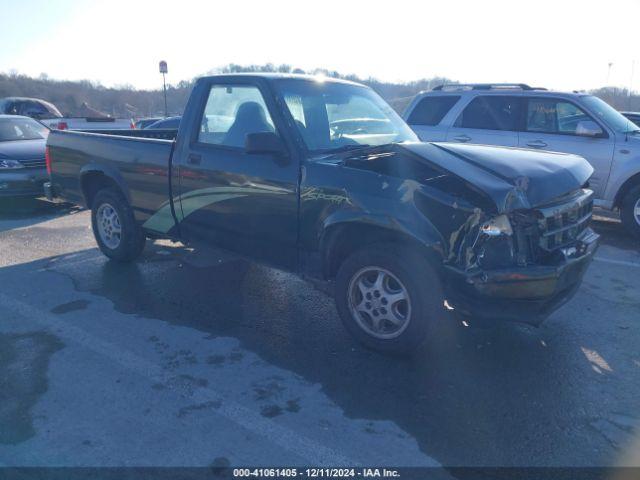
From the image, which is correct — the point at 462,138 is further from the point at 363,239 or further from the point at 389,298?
the point at 389,298

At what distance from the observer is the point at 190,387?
3.59 metres

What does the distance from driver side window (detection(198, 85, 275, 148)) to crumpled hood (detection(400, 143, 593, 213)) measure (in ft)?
4.52

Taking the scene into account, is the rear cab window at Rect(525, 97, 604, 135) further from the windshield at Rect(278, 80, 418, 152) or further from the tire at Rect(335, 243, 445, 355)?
the tire at Rect(335, 243, 445, 355)

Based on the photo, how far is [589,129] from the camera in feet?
24.5

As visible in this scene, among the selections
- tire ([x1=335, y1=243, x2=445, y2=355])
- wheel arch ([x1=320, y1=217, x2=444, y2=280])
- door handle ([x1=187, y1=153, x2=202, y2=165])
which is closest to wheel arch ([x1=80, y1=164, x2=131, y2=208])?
door handle ([x1=187, y1=153, x2=202, y2=165])

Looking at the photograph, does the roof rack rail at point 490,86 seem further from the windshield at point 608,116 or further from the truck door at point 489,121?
the windshield at point 608,116

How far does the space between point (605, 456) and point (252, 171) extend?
3.20 metres

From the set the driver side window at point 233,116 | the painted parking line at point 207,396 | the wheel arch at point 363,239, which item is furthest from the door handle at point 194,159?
the painted parking line at point 207,396

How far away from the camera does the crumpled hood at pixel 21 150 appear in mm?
9078

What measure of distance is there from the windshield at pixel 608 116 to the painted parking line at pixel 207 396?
6.71 m

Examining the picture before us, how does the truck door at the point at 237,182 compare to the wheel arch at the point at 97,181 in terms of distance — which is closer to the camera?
the truck door at the point at 237,182

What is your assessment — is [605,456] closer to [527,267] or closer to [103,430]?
[527,267]

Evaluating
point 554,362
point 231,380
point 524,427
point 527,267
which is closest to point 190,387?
point 231,380

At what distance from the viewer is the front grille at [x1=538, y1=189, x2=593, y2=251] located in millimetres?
3631
